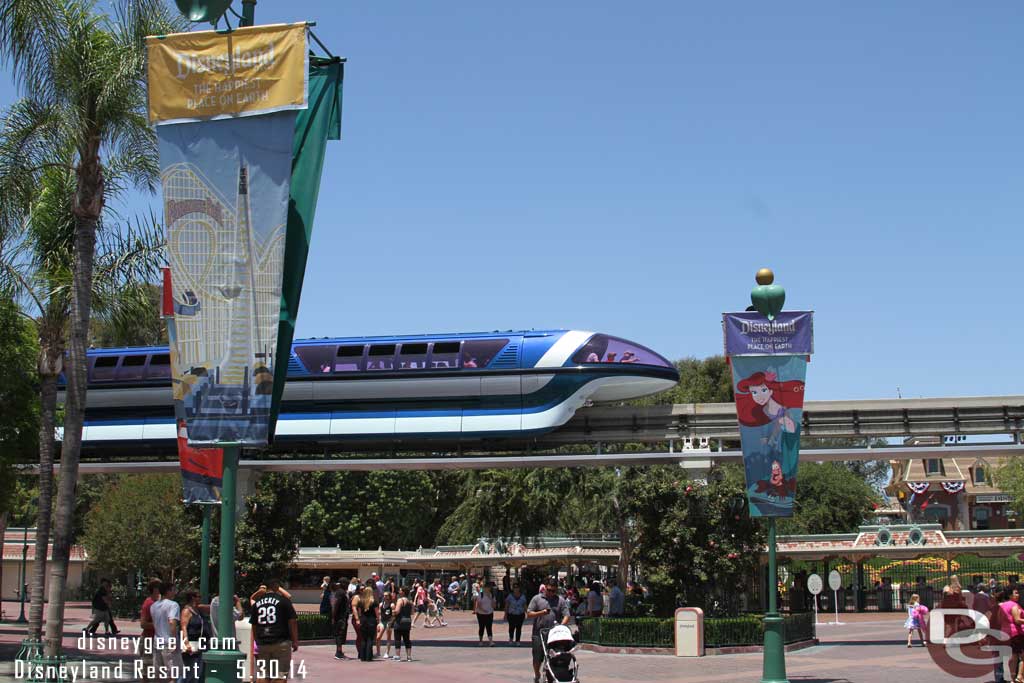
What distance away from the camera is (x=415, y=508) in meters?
58.5

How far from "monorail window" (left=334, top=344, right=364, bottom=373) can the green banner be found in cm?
1860

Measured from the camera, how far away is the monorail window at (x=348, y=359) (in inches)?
1232

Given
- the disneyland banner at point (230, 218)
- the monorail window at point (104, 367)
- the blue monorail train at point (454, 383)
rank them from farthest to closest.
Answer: the monorail window at point (104, 367) < the blue monorail train at point (454, 383) < the disneyland banner at point (230, 218)

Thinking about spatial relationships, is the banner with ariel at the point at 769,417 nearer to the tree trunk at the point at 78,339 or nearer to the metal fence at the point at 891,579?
the tree trunk at the point at 78,339

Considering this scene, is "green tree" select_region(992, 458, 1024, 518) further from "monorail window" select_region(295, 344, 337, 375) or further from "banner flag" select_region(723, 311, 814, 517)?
"banner flag" select_region(723, 311, 814, 517)

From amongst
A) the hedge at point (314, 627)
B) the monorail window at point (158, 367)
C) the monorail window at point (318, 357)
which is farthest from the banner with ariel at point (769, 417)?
the monorail window at point (158, 367)

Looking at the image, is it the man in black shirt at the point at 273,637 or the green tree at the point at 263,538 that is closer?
the man in black shirt at the point at 273,637

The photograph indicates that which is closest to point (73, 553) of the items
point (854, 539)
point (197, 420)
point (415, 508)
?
point (415, 508)

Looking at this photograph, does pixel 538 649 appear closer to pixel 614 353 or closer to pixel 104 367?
pixel 614 353

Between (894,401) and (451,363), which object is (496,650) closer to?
(451,363)

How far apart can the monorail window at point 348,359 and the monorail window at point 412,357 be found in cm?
120

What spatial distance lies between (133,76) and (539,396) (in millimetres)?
14702

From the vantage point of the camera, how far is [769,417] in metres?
19.3

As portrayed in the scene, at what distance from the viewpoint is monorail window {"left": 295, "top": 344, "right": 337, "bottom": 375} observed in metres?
31.7
